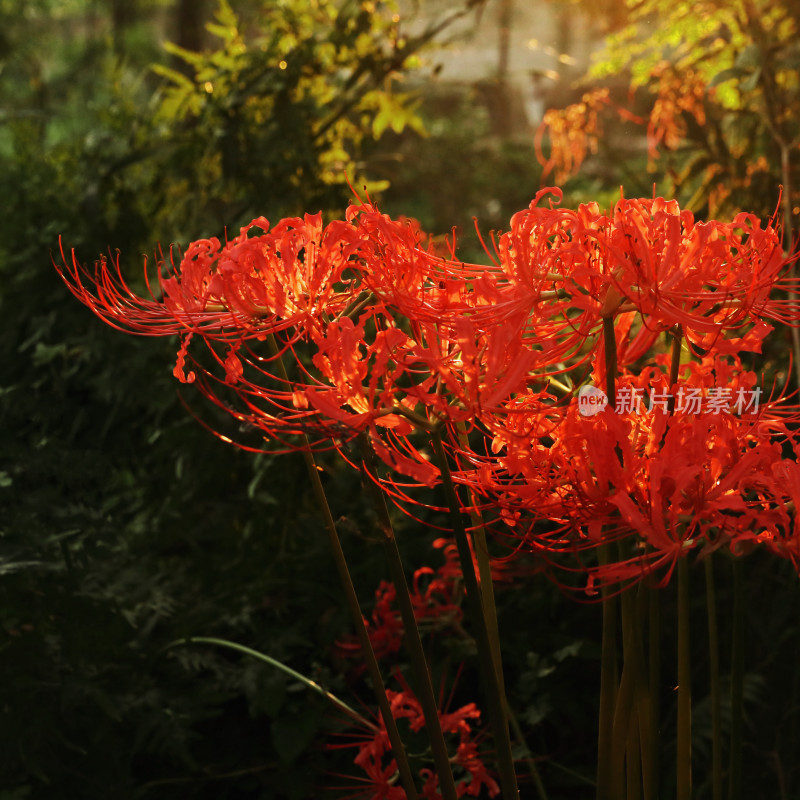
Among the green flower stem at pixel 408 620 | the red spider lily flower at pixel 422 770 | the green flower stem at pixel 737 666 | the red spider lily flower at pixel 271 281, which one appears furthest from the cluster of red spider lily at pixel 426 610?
the red spider lily flower at pixel 271 281

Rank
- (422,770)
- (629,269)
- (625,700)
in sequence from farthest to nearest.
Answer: (422,770), (625,700), (629,269)

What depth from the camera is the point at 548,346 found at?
30.1 inches

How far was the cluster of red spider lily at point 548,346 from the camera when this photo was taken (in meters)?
0.70

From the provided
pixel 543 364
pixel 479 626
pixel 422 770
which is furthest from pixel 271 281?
pixel 422 770

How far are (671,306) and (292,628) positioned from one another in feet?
3.72

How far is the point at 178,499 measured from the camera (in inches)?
73.7

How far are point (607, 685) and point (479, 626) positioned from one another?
0.62ft

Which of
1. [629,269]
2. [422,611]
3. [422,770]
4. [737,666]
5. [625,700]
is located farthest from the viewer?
[422,611]

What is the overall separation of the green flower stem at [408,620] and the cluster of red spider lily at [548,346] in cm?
4

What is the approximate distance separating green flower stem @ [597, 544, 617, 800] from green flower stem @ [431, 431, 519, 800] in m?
0.11

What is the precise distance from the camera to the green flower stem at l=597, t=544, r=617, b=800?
0.81 meters

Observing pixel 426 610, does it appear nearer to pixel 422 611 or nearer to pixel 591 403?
pixel 422 611

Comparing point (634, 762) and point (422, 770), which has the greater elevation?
point (634, 762)

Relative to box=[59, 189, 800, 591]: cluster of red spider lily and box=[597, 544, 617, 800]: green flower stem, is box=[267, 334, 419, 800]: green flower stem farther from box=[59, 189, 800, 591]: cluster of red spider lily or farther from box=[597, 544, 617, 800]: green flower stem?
box=[597, 544, 617, 800]: green flower stem
